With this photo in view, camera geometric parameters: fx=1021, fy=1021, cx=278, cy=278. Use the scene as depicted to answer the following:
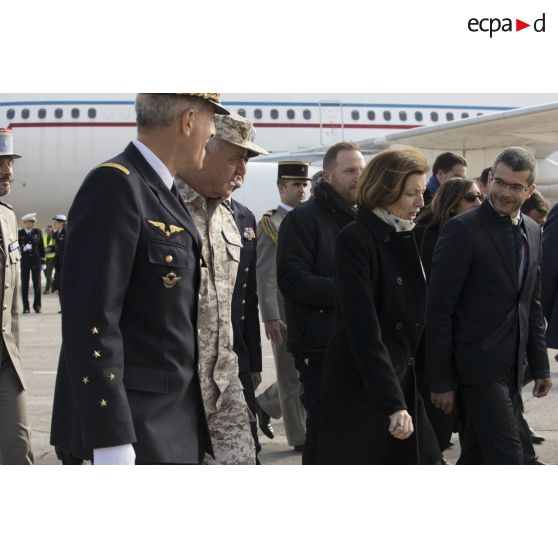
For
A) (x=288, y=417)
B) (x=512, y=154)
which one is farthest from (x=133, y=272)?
(x=288, y=417)

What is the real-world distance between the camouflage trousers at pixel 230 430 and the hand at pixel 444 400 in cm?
109

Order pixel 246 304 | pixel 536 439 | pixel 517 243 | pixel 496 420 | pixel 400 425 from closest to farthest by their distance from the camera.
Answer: pixel 400 425
pixel 496 420
pixel 517 243
pixel 246 304
pixel 536 439

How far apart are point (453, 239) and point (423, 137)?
17930 mm

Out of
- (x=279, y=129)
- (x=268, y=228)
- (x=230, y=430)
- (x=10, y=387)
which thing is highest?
(x=279, y=129)

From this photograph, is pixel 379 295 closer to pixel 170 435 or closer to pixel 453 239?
pixel 453 239

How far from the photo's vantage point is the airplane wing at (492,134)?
2025 cm

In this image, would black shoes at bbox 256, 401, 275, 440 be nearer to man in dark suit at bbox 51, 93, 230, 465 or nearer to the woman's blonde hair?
the woman's blonde hair

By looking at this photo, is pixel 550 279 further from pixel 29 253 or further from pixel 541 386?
pixel 29 253

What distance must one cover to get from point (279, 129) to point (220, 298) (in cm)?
2062

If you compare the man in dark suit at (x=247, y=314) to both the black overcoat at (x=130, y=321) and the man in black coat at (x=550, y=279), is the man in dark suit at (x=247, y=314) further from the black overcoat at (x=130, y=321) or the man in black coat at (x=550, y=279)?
the man in black coat at (x=550, y=279)

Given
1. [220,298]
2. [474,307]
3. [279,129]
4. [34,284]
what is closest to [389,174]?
[220,298]

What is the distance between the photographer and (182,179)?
159 inches

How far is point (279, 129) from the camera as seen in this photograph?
24156 mm

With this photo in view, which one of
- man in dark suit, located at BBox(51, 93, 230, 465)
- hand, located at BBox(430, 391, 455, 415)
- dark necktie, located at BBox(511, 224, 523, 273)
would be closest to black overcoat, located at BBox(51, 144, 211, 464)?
man in dark suit, located at BBox(51, 93, 230, 465)
